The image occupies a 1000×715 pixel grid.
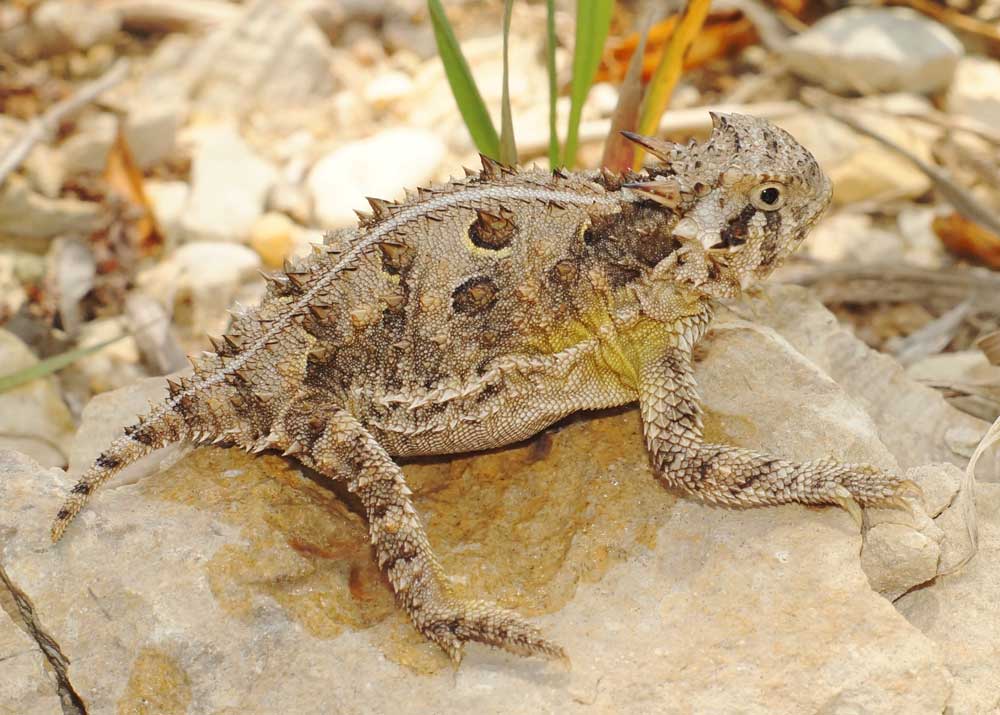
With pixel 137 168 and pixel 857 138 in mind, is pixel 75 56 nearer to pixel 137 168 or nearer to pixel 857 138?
pixel 137 168

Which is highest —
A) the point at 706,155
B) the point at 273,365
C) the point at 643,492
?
the point at 706,155

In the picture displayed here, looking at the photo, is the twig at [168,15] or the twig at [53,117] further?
the twig at [168,15]

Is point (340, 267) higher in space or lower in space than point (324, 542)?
higher

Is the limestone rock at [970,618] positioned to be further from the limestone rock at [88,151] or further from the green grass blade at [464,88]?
the limestone rock at [88,151]

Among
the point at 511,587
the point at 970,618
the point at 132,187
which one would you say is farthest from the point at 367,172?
the point at 970,618

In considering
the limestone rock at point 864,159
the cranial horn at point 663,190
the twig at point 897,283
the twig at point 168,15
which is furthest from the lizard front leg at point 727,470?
the twig at point 168,15

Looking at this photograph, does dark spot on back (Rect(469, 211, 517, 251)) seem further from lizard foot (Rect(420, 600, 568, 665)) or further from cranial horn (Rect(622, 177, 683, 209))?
lizard foot (Rect(420, 600, 568, 665))

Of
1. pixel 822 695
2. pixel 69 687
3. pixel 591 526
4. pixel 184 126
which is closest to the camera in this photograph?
pixel 822 695

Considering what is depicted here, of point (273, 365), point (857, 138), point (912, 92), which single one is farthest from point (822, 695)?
point (912, 92)
